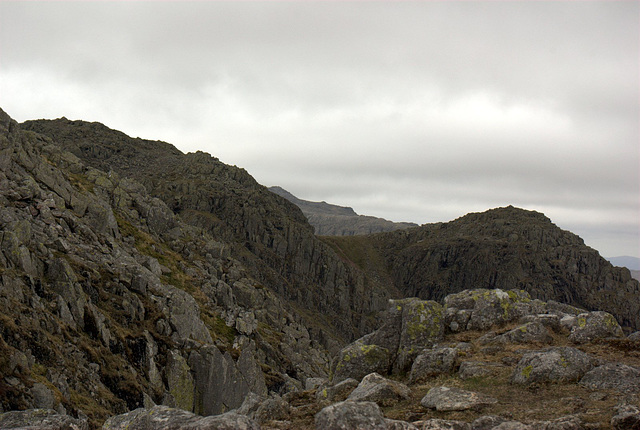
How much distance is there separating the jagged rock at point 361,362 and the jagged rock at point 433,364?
216 cm

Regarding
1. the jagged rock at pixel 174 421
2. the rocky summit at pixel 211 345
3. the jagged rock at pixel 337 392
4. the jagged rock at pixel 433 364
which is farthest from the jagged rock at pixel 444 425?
the jagged rock at pixel 337 392

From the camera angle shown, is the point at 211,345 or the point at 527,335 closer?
the point at 527,335

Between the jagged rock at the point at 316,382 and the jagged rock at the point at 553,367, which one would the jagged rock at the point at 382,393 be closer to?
the jagged rock at the point at 553,367

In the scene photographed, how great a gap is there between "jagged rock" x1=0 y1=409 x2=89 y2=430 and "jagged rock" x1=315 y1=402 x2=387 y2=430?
747 cm

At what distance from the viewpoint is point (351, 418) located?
32.7ft

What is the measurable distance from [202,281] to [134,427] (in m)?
57.4

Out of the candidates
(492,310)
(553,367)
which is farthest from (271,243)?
(553,367)

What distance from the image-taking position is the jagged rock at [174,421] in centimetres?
974

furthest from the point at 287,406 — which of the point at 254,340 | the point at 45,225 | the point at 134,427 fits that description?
the point at 254,340

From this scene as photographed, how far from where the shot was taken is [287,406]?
14.4 metres

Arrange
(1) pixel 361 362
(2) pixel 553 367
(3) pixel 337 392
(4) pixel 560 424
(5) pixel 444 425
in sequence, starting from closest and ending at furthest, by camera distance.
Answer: (4) pixel 560 424 → (5) pixel 444 425 → (2) pixel 553 367 → (3) pixel 337 392 → (1) pixel 361 362

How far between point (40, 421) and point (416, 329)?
15.4 meters

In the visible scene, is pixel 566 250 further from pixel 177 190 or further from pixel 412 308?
pixel 412 308

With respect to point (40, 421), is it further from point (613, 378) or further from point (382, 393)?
point (613, 378)
